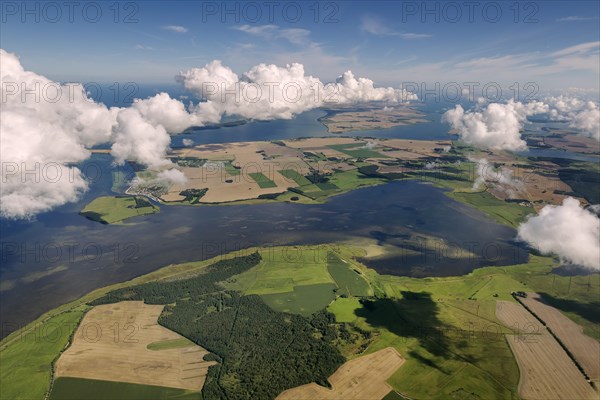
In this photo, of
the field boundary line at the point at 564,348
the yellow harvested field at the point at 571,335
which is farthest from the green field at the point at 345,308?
the yellow harvested field at the point at 571,335

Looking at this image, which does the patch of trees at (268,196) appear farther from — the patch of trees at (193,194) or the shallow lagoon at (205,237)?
the patch of trees at (193,194)

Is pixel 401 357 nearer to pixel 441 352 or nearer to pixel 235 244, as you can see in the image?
pixel 441 352

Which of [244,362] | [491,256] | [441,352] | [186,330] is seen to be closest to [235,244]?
[186,330]

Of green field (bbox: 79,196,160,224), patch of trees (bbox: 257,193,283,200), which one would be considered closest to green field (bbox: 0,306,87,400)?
green field (bbox: 79,196,160,224)

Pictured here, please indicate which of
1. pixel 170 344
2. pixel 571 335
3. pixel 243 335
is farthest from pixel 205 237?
pixel 571 335

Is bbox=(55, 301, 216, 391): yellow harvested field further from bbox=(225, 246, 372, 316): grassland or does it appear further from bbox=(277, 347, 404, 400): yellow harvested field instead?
bbox=(225, 246, 372, 316): grassland
